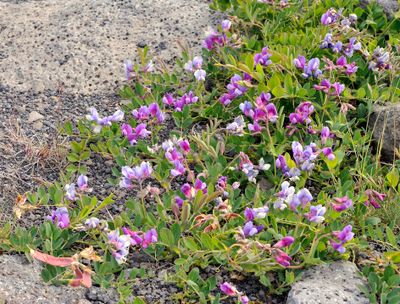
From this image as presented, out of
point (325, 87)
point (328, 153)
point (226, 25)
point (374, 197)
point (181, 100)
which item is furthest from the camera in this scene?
point (226, 25)

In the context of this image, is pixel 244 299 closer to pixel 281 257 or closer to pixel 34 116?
pixel 281 257

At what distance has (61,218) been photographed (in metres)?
2.88

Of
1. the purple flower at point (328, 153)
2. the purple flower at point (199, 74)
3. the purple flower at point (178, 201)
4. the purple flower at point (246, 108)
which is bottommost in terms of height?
the purple flower at point (178, 201)

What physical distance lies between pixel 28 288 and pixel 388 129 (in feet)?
5.62

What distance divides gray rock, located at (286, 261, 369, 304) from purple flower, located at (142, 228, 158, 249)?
527mm

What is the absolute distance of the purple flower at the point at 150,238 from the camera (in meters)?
2.80

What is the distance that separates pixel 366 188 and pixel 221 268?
752 mm

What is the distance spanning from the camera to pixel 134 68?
12.4 ft

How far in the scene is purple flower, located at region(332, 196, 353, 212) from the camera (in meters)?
2.79

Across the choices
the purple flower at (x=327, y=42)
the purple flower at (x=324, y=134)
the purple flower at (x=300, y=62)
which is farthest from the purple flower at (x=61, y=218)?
the purple flower at (x=327, y=42)

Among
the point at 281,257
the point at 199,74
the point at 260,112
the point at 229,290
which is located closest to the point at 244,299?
the point at 229,290

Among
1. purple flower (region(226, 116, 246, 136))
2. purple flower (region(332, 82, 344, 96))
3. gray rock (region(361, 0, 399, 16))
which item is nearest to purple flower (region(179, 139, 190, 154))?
purple flower (region(226, 116, 246, 136))

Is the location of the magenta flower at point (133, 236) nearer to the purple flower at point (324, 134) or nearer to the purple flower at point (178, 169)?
the purple flower at point (178, 169)

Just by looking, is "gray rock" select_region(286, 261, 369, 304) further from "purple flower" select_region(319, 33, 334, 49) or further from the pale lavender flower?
"purple flower" select_region(319, 33, 334, 49)
